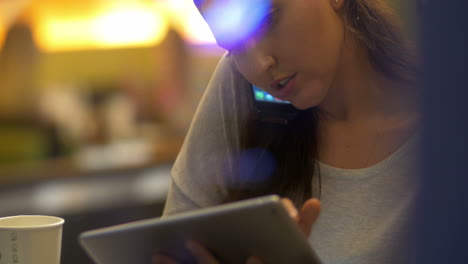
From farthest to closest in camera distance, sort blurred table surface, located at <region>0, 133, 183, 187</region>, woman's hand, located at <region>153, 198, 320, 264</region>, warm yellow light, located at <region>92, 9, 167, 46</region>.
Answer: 1. warm yellow light, located at <region>92, 9, 167, 46</region>
2. blurred table surface, located at <region>0, 133, 183, 187</region>
3. woman's hand, located at <region>153, 198, 320, 264</region>

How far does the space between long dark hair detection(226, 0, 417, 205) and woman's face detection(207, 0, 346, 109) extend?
68mm

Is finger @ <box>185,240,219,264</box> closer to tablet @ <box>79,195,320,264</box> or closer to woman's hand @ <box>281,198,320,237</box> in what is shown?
tablet @ <box>79,195,320,264</box>

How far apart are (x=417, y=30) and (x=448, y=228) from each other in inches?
3.7

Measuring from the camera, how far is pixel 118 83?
21.2ft

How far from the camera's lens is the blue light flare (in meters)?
1.10

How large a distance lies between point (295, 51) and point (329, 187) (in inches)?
9.9

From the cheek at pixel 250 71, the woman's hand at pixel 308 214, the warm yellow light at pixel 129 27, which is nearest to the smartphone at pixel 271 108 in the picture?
the cheek at pixel 250 71

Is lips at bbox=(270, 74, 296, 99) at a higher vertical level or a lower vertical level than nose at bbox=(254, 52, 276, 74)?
lower

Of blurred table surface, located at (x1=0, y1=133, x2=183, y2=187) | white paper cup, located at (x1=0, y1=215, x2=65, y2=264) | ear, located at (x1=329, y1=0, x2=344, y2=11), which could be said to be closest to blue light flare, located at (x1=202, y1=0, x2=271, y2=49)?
ear, located at (x1=329, y1=0, x2=344, y2=11)

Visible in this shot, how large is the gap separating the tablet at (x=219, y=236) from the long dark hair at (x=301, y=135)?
327 mm

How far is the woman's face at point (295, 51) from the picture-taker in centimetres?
111

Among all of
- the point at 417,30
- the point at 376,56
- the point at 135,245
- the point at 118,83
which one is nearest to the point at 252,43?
the point at 376,56

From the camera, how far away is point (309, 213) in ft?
3.09

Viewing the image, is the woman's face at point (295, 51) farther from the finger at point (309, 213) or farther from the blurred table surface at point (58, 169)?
the blurred table surface at point (58, 169)
